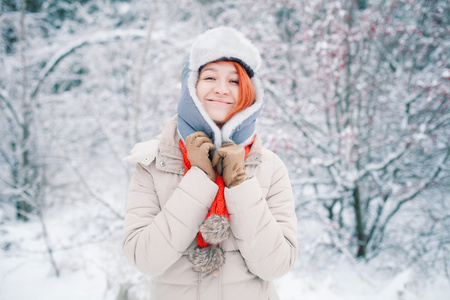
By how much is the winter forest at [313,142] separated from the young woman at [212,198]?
1.74 m

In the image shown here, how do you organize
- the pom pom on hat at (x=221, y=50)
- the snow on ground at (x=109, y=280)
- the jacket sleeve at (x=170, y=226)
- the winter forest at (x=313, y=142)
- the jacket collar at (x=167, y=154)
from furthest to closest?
1. the winter forest at (x=313, y=142)
2. the snow on ground at (x=109, y=280)
3. the pom pom on hat at (x=221, y=50)
4. the jacket collar at (x=167, y=154)
5. the jacket sleeve at (x=170, y=226)

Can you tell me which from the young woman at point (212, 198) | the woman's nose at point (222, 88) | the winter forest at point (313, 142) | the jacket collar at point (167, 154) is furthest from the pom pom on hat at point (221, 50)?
→ the winter forest at point (313, 142)

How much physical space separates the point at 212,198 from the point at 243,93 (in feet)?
1.90

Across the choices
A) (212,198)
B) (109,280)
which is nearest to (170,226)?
(212,198)

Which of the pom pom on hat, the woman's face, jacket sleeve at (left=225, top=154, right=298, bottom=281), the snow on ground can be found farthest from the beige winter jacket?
the snow on ground

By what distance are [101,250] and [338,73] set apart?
4685 mm

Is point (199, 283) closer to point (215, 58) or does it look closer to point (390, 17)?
point (215, 58)

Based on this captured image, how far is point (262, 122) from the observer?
4.32 m

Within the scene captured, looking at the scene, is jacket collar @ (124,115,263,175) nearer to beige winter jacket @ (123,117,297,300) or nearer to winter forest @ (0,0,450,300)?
beige winter jacket @ (123,117,297,300)

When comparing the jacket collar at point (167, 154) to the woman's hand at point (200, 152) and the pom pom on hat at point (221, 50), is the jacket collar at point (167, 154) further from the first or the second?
the pom pom on hat at point (221, 50)

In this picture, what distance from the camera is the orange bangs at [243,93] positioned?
1204mm

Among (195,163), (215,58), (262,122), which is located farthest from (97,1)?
(195,163)

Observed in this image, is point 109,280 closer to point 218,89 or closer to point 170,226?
point 170,226

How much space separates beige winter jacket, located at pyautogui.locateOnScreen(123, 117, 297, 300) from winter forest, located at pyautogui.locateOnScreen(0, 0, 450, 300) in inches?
68.8
